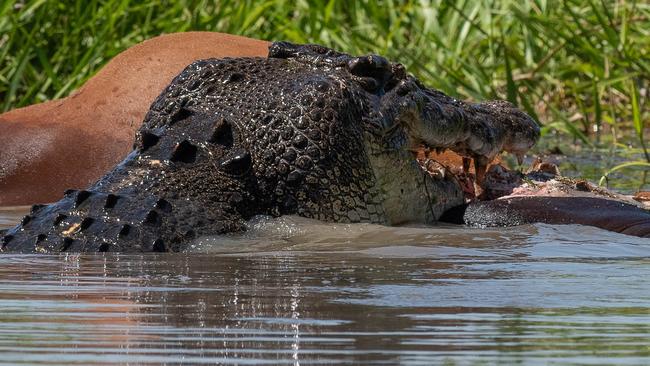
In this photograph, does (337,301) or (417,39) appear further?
(417,39)

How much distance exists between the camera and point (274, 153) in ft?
15.4

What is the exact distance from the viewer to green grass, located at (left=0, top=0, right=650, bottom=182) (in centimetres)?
909

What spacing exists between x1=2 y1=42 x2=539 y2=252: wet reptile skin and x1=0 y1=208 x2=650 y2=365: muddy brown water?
0.12 meters

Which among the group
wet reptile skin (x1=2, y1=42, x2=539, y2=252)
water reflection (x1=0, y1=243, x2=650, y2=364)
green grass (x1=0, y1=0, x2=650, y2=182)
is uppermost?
green grass (x1=0, y1=0, x2=650, y2=182)

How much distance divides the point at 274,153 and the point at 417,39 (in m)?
6.00

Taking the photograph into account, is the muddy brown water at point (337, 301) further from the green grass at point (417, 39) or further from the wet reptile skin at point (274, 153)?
the green grass at point (417, 39)

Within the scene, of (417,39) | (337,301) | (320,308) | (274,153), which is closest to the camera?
(320,308)

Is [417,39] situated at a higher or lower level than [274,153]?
higher

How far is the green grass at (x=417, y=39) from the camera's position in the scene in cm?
909

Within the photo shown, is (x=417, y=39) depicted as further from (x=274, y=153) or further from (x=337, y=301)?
(x=337, y=301)

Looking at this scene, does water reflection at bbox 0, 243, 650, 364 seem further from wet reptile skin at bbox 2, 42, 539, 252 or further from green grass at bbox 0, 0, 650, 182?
green grass at bbox 0, 0, 650, 182

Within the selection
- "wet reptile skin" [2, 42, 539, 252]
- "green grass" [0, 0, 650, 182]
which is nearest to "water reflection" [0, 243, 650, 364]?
"wet reptile skin" [2, 42, 539, 252]

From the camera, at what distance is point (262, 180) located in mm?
4707

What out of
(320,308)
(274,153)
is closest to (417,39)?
(274,153)
